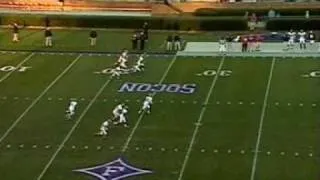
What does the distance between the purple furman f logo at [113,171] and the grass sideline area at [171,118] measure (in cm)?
32

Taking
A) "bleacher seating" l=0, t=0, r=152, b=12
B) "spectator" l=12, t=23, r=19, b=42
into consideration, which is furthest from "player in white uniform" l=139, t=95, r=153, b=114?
"bleacher seating" l=0, t=0, r=152, b=12

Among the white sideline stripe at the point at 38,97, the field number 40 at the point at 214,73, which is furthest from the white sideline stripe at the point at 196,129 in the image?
the white sideline stripe at the point at 38,97

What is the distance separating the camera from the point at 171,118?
30.9 meters

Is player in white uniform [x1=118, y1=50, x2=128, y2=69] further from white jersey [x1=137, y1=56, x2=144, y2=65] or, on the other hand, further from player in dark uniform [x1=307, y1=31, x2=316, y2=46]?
player in dark uniform [x1=307, y1=31, x2=316, y2=46]

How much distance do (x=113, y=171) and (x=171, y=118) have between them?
5559mm

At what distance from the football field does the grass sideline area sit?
1.2 inches

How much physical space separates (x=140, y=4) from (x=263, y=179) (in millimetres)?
34131

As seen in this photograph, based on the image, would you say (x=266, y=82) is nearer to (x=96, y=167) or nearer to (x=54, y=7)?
(x=96, y=167)

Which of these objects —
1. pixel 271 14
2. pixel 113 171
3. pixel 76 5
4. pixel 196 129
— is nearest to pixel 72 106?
pixel 196 129

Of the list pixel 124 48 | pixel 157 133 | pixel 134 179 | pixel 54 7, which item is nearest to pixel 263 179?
pixel 134 179

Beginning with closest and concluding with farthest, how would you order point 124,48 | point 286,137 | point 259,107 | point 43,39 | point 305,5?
1. point 286,137
2. point 259,107
3. point 124,48
4. point 43,39
5. point 305,5

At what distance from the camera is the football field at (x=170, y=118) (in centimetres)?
2611

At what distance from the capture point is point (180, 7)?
2239 inches

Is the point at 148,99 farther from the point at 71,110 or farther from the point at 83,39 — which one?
the point at 83,39
